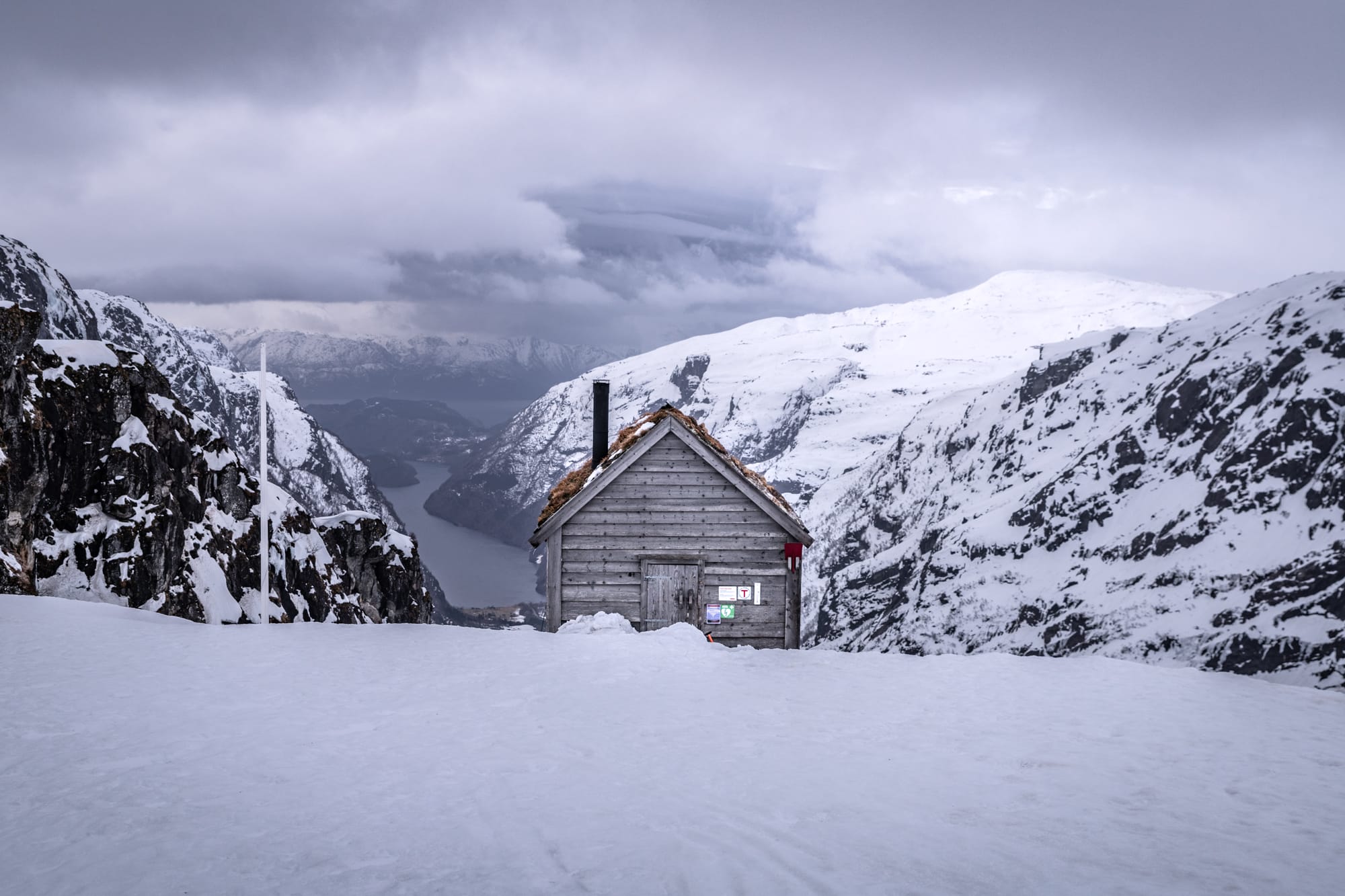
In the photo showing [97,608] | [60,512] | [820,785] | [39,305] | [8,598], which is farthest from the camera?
[39,305]

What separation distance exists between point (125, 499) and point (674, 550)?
43.7 feet

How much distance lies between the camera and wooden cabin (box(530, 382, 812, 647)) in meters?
19.5

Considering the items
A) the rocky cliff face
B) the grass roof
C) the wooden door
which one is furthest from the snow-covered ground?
the grass roof

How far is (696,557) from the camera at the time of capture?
1959 centimetres

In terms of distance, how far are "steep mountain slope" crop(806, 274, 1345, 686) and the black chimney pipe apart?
15.9 metres

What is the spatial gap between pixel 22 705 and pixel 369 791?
485cm

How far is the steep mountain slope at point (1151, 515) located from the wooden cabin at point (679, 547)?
10468 millimetres

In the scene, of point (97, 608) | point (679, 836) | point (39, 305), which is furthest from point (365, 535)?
point (39, 305)

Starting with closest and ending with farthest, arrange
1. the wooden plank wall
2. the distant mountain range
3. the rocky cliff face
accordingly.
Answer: the rocky cliff face, the wooden plank wall, the distant mountain range

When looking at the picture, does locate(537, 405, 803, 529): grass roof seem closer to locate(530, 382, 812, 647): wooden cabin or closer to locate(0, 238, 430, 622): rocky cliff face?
locate(530, 382, 812, 647): wooden cabin

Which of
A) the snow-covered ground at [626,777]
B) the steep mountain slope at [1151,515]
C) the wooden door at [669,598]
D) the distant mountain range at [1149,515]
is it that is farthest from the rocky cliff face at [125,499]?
the steep mountain slope at [1151,515]

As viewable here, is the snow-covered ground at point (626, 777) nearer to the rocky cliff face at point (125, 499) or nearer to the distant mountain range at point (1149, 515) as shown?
the rocky cliff face at point (125, 499)

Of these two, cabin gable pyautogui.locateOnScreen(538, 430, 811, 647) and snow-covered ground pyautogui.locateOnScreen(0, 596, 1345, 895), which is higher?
cabin gable pyautogui.locateOnScreen(538, 430, 811, 647)

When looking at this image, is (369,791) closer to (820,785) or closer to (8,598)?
(820,785)
